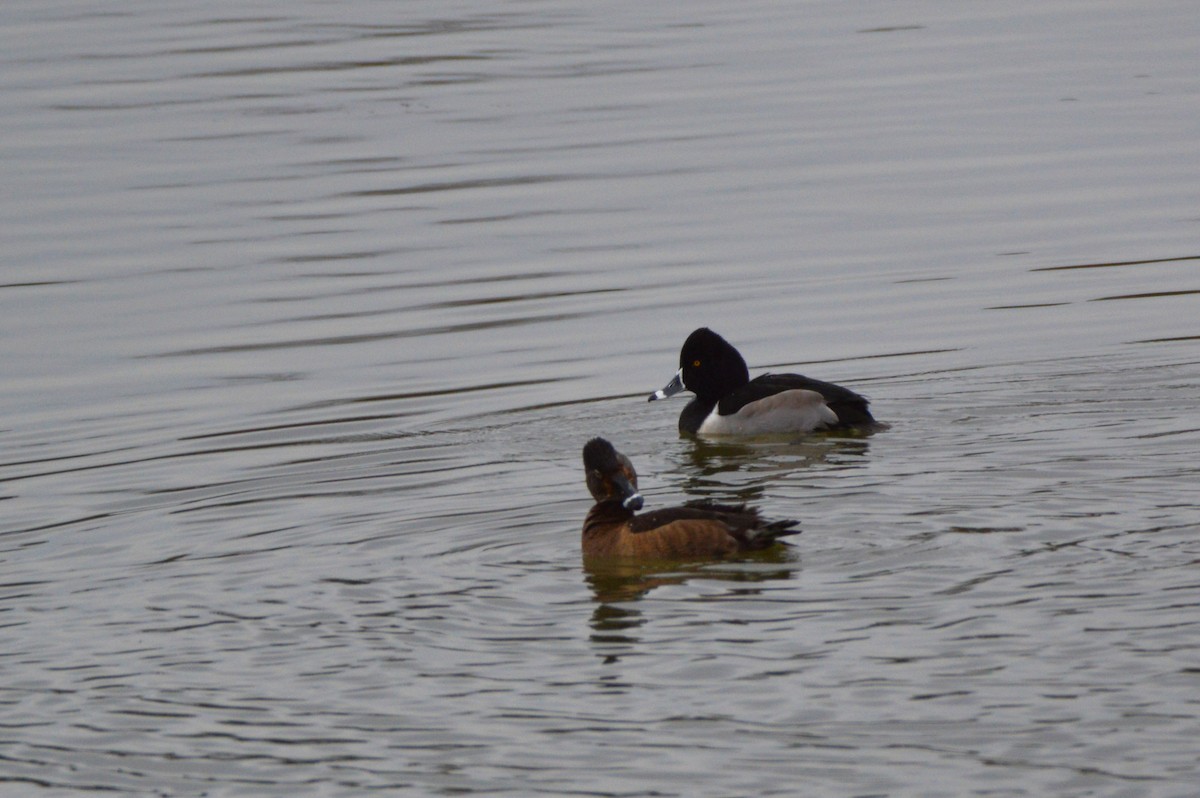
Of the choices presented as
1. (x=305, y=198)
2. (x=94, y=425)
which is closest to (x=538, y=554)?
(x=94, y=425)

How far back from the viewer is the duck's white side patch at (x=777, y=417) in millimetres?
15211

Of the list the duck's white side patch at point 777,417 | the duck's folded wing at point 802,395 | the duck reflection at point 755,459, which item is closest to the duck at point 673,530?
the duck reflection at point 755,459

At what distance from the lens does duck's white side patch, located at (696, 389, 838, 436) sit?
15.2 m

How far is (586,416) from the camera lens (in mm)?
15914

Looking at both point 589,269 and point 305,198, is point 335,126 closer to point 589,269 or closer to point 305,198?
point 305,198

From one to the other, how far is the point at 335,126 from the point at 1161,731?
24.8 m

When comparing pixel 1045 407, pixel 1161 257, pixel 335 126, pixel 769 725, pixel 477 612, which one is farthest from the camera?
pixel 335 126

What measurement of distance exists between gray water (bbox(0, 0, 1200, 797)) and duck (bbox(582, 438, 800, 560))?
16cm

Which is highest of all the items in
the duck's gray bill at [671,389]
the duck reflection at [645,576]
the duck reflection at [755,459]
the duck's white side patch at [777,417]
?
the duck's gray bill at [671,389]

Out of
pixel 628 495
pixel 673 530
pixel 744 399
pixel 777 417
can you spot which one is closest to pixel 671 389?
pixel 744 399

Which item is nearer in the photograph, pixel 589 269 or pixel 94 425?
pixel 94 425

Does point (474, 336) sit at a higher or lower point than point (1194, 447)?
higher

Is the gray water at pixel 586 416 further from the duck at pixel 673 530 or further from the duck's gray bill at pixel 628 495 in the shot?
the duck's gray bill at pixel 628 495

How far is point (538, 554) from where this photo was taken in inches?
462
